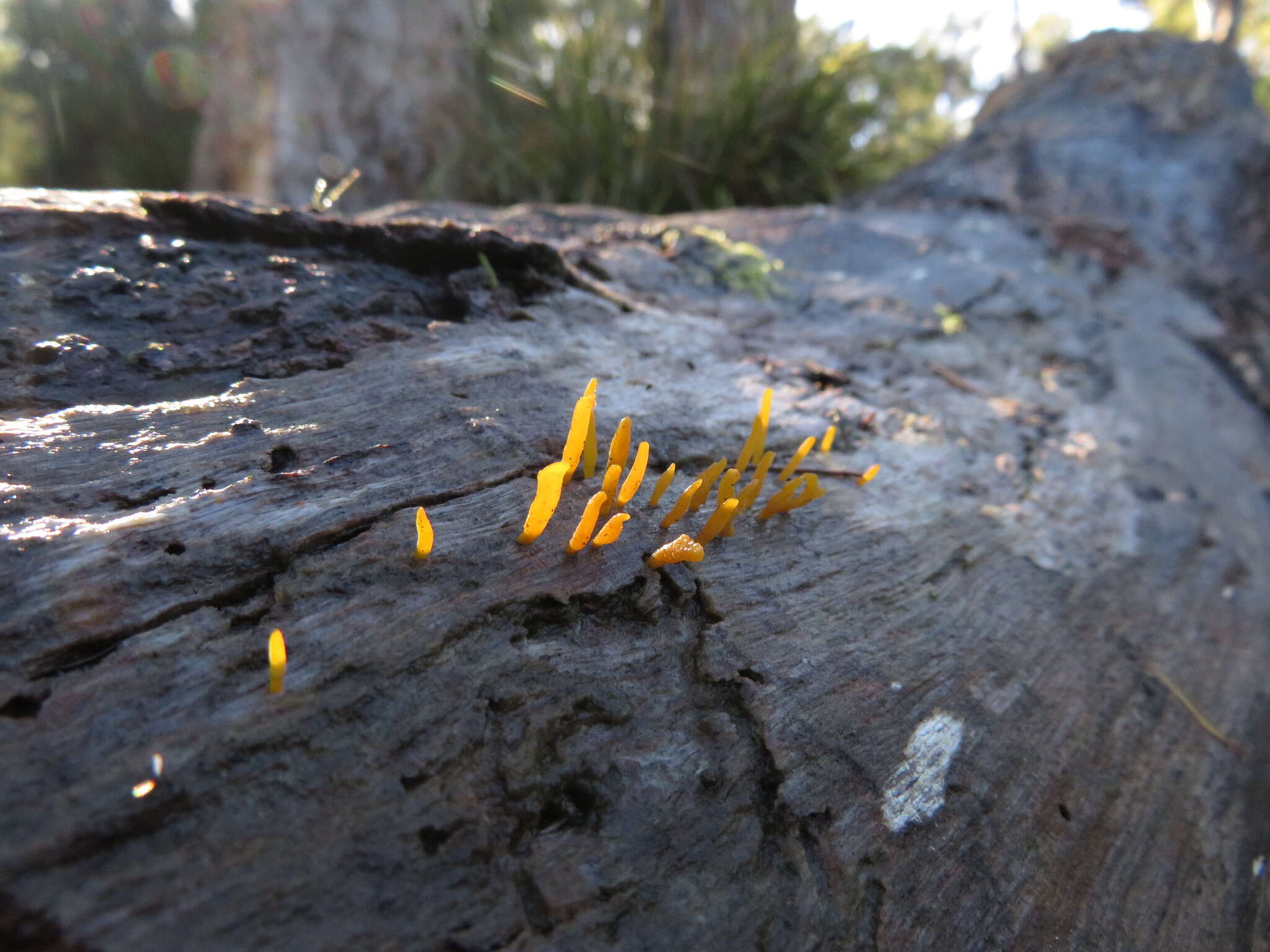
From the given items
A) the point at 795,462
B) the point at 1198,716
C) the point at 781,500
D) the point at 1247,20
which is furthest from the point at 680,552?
the point at 1247,20

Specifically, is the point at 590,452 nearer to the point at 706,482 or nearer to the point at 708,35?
the point at 706,482

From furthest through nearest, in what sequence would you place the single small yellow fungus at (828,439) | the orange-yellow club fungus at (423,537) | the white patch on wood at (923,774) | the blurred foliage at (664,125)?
the blurred foliage at (664,125) < the single small yellow fungus at (828,439) < the white patch on wood at (923,774) < the orange-yellow club fungus at (423,537)

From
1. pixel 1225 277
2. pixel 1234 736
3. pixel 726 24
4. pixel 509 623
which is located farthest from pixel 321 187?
pixel 726 24

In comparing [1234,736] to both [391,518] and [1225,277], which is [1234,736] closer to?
[391,518]

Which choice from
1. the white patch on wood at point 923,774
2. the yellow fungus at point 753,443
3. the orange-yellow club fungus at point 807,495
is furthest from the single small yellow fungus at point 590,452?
the white patch on wood at point 923,774

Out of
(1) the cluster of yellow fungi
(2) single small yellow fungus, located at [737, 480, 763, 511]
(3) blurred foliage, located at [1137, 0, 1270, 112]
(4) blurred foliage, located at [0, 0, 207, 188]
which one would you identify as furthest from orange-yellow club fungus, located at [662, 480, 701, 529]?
(3) blurred foliage, located at [1137, 0, 1270, 112]

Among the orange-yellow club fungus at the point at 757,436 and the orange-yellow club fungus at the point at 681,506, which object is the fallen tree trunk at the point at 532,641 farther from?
the orange-yellow club fungus at the point at 757,436
